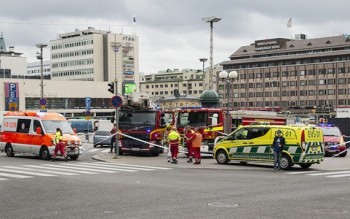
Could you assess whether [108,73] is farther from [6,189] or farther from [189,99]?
[6,189]

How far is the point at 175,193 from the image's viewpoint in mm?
14289

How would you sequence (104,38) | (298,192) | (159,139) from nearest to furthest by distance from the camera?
(298,192)
(159,139)
(104,38)

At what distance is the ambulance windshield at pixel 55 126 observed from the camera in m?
27.5

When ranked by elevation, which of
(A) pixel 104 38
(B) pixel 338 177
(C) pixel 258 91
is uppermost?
(A) pixel 104 38

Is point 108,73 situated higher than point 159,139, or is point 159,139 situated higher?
point 108,73

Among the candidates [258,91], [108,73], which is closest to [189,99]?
[258,91]

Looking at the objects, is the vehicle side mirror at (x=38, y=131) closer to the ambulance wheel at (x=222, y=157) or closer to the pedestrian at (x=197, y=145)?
the pedestrian at (x=197, y=145)

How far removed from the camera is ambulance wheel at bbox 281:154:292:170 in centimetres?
2250

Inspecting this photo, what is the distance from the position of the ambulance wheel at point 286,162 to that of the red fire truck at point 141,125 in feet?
30.0

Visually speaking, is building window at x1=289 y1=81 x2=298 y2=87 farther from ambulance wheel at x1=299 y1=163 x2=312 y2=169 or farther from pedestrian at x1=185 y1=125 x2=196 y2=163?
ambulance wheel at x1=299 y1=163 x2=312 y2=169

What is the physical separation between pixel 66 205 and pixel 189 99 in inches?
3653

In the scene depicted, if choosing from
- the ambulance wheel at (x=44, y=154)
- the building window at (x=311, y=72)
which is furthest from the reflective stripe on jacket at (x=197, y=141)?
the building window at (x=311, y=72)

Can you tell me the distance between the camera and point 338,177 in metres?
19.7

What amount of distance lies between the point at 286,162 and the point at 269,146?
105cm
